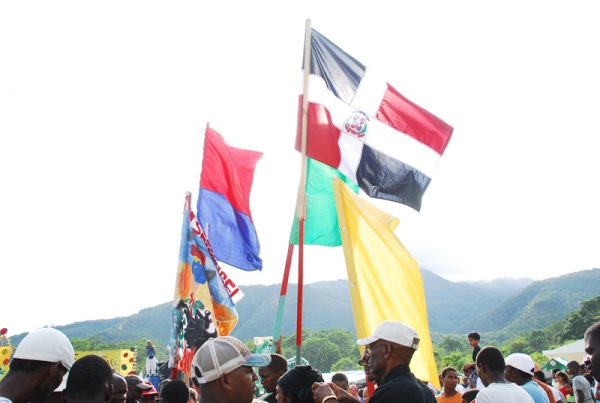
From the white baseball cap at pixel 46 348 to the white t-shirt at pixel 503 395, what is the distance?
11.1 feet

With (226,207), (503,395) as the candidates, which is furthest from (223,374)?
(226,207)

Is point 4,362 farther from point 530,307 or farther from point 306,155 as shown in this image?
point 530,307

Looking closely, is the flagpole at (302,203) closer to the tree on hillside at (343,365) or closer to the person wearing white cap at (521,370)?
the person wearing white cap at (521,370)

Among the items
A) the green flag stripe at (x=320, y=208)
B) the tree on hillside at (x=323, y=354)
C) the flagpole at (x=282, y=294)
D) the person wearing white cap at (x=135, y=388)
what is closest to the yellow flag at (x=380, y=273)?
the flagpole at (x=282, y=294)

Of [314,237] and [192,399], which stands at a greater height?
[314,237]

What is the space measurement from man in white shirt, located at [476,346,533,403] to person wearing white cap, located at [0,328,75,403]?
11.2 ft

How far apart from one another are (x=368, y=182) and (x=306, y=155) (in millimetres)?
1224

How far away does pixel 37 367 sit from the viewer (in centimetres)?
316

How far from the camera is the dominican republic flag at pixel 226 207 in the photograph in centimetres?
952

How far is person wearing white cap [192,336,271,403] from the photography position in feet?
10.1

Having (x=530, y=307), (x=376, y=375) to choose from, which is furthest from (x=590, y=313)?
(x=530, y=307)

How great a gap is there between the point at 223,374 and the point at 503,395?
2.75 m

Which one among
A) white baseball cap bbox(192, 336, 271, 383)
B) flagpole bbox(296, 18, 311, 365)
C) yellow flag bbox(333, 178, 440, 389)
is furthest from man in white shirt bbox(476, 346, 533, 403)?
white baseball cap bbox(192, 336, 271, 383)

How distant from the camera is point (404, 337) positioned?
13.2 ft
